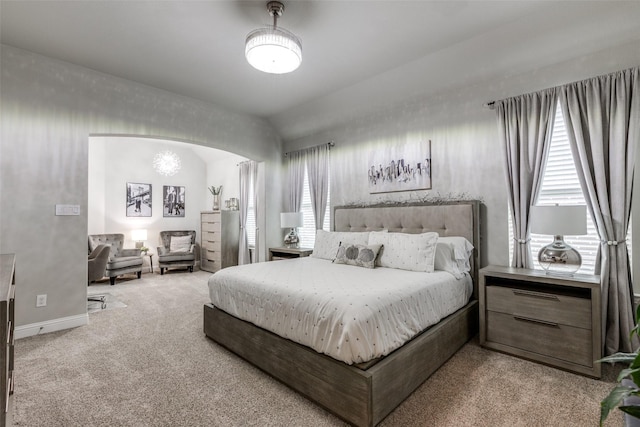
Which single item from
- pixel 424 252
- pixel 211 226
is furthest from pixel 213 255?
pixel 424 252

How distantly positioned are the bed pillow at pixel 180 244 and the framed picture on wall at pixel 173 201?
27.4 inches

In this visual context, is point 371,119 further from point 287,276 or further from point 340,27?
point 287,276

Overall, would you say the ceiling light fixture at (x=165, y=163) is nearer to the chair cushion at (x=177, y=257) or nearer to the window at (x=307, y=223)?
the chair cushion at (x=177, y=257)

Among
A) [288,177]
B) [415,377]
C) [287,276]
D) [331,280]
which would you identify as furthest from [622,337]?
[288,177]

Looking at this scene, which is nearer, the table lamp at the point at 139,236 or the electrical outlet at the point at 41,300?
the electrical outlet at the point at 41,300

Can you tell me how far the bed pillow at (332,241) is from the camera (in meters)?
3.51

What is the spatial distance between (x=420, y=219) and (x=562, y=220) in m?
1.40

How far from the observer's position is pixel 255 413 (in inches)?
73.0

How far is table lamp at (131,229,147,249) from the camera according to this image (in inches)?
260

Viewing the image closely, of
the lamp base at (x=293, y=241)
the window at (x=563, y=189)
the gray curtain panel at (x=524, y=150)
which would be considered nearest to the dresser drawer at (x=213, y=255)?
the lamp base at (x=293, y=241)

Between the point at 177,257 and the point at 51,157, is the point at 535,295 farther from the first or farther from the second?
the point at 177,257

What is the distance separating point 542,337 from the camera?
7.95ft

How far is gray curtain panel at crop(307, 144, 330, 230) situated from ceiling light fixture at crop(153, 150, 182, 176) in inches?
132

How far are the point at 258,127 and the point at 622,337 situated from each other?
200 inches
